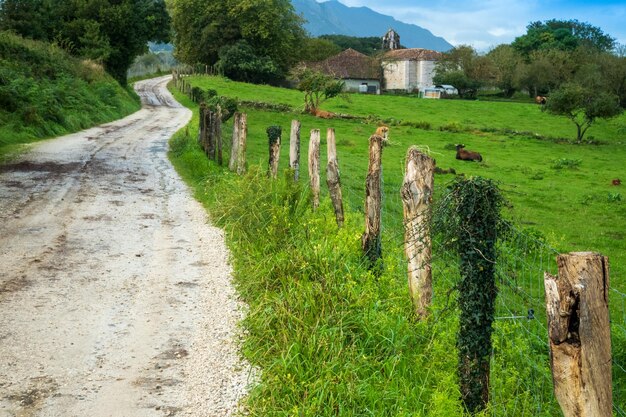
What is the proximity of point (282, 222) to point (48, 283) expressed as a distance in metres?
3.72

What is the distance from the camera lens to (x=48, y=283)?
9.64 m

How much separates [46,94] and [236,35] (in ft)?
161

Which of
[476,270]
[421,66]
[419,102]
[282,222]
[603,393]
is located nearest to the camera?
[603,393]

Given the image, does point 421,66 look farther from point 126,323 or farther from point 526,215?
point 126,323

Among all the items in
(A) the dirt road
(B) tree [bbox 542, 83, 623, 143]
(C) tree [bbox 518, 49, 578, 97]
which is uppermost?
(C) tree [bbox 518, 49, 578, 97]

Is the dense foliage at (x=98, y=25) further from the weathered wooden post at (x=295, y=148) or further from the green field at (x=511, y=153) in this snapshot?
the weathered wooden post at (x=295, y=148)

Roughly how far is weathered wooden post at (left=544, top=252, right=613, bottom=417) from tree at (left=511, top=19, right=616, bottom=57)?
3889 inches

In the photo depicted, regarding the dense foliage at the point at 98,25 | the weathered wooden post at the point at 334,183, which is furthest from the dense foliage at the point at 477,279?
the dense foliage at the point at 98,25

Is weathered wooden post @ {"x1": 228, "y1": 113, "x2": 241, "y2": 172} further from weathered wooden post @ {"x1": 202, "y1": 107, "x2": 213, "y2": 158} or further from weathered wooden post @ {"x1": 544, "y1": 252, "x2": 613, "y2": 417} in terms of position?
weathered wooden post @ {"x1": 544, "y1": 252, "x2": 613, "y2": 417}

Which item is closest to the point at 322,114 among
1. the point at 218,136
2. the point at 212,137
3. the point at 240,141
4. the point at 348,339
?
the point at 212,137

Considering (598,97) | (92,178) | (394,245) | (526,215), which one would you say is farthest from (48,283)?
(598,97)

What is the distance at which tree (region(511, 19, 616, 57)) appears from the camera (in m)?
100

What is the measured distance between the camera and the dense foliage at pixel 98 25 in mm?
42875

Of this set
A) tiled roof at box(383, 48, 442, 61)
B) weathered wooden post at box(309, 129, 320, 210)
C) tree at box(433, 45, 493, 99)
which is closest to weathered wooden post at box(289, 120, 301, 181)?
weathered wooden post at box(309, 129, 320, 210)
